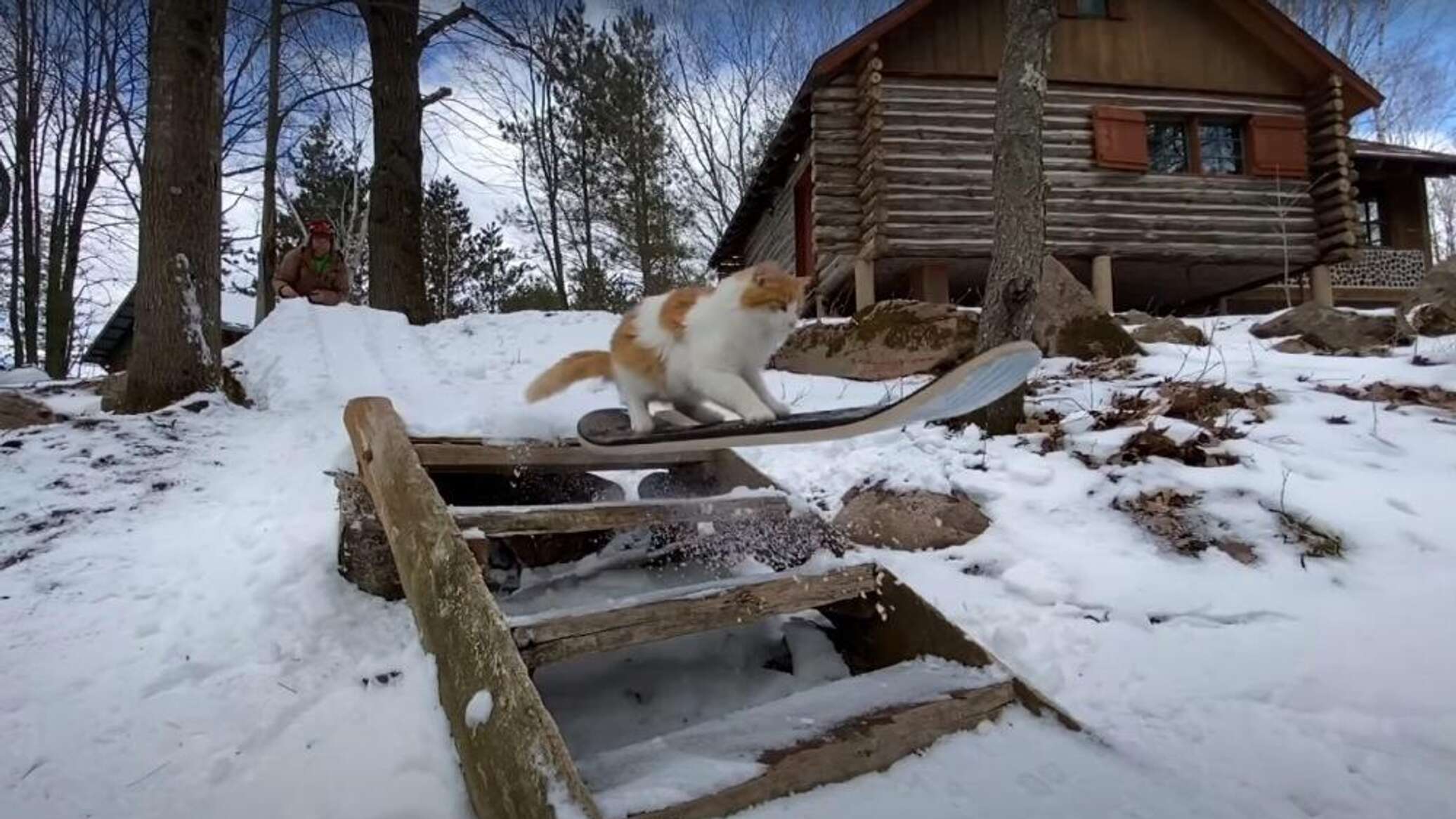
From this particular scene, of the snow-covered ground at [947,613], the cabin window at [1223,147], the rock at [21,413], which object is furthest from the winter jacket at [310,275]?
the cabin window at [1223,147]

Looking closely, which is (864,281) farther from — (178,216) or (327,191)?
(327,191)

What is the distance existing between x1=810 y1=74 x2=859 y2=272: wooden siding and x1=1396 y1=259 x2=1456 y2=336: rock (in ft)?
18.2

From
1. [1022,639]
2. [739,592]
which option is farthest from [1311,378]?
[739,592]

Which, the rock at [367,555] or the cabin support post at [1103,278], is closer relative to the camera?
the rock at [367,555]

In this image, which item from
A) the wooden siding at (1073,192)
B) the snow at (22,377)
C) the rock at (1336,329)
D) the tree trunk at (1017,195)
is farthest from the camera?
the wooden siding at (1073,192)

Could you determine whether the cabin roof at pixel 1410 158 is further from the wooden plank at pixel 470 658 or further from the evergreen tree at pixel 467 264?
the evergreen tree at pixel 467 264

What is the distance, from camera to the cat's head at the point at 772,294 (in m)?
2.49

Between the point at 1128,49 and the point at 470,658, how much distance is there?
1221cm

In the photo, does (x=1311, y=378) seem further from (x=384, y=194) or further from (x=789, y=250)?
(x=789, y=250)

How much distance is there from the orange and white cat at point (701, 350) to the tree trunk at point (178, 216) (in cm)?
292

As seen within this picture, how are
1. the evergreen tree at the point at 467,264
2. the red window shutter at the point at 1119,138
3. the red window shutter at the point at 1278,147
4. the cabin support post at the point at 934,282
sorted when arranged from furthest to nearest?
1. the evergreen tree at the point at 467,264
2. the red window shutter at the point at 1278,147
3. the red window shutter at the point at 1119,138
4. the cabin support post at the point at 934,282

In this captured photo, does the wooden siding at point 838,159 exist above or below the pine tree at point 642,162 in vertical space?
below

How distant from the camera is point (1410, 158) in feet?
43.6

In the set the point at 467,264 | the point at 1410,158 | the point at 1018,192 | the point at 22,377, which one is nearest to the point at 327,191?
the point at 467,264
